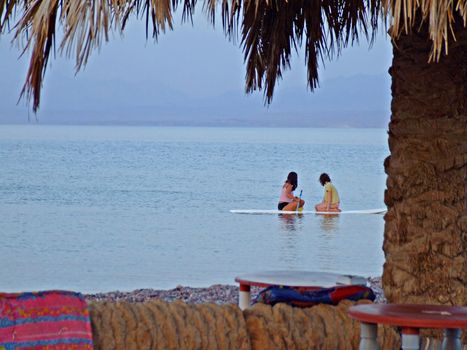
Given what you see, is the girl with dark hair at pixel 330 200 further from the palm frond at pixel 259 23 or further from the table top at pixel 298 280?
the table top at pixel 298 280

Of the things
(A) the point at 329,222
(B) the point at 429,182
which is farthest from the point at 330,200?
(B) the point at 429,182

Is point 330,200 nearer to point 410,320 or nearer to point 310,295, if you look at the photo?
point 310,295

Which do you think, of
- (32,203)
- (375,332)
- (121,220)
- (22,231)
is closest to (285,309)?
(375,332)

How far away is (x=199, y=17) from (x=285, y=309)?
1.98 metres

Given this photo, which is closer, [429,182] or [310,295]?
[310,295]

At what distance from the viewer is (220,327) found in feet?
15.2

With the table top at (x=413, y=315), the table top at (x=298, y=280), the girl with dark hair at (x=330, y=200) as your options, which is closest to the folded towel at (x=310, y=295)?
the table top at (x=298, y=280)

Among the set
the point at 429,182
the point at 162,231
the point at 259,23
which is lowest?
the point at 162,231

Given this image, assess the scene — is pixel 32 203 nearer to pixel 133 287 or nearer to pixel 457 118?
pixel 133 287

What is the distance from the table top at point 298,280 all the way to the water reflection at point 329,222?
13.3 metres

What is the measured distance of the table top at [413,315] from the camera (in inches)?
159

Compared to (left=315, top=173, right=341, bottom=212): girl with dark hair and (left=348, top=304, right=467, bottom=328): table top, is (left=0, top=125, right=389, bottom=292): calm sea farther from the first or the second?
(left=348, top=304, right=467, bottom=328): table top

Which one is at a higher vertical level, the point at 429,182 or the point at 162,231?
the point at 429,182

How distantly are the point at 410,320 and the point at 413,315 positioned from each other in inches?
5.1
